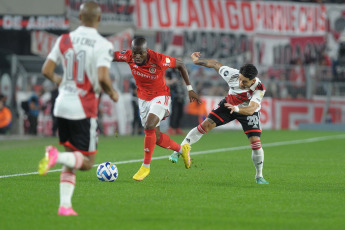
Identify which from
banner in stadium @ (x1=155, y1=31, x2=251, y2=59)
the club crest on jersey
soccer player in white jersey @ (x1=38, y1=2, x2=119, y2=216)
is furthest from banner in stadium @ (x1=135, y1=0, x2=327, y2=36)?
soccer player in white jersey @ (x1=38, y1=2, x2=119, y2=216)

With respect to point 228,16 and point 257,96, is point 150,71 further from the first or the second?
point 228,16

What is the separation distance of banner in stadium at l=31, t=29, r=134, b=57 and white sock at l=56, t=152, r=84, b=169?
2060 cm

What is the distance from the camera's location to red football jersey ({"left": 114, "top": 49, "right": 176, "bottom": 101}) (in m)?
11.6

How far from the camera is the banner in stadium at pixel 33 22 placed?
87.3 ft

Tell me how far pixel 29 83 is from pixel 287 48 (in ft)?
43.5

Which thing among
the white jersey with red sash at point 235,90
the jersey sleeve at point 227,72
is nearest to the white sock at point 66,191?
the white jersey with red sash at point 235,90

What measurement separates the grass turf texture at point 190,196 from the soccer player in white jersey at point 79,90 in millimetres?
509

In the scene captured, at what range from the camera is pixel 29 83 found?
86.6 feet

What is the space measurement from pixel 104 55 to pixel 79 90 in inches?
17.3

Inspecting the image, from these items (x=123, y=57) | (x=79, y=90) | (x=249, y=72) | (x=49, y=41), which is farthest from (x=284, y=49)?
(x=79, y=90)

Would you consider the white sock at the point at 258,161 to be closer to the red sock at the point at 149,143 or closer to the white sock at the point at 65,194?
the red sock at the point at 149,143

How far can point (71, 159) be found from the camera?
7465mm

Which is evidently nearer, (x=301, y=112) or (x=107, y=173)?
(x=107, y=173)

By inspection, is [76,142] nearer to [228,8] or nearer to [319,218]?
[319,218]
